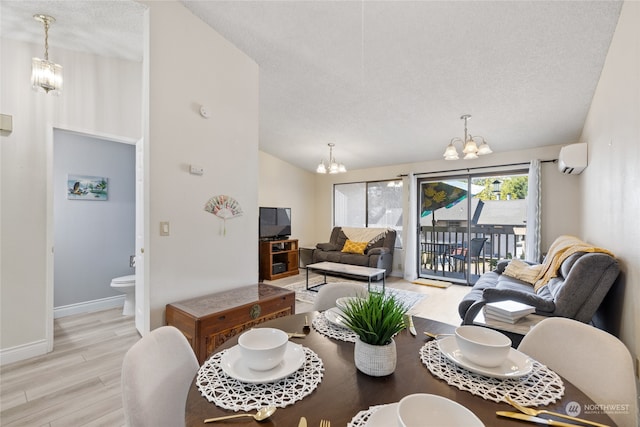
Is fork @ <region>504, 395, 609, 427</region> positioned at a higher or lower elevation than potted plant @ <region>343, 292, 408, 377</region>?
lower

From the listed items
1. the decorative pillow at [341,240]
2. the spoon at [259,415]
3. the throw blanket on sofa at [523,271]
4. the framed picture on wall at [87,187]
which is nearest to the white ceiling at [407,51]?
the framed picture on wall at [87,187]

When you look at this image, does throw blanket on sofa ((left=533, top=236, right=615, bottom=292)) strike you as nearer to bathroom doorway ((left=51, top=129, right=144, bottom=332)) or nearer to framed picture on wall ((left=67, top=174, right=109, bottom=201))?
bathroom doorway ((left=51, top=129, right=144, bottom=332))

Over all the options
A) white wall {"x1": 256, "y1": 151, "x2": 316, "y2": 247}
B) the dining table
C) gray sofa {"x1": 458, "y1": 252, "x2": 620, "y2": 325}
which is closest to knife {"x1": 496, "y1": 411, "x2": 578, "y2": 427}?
the dining table

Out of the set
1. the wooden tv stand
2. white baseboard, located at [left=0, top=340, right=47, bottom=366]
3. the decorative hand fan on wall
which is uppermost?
the decorative hand fan on wall

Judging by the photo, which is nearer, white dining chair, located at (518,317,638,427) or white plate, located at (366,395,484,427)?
white plate, located at (366,395,484,427)

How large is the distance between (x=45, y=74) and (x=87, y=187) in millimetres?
1707

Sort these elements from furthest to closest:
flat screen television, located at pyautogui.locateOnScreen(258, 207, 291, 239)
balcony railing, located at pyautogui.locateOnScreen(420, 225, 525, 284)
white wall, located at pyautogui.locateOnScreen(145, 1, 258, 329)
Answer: flat screen television, located at pyautogui.locateOnScreen(258, 207, 291, 239) < balcony railing, located at pyautogui.locateOnScreen(420, 225, 525, 284) < white wall, located at pyautogui.locateOnScreen(145, 1, 258, 329)

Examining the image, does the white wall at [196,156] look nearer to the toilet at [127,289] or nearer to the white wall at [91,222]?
the toilet at [127,289]

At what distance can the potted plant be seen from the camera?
875 millimetres

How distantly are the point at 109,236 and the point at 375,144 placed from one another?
4178 mm

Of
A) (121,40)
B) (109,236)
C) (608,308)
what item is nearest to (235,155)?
(121,40)

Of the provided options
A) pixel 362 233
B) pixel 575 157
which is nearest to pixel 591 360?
pixel 575 157

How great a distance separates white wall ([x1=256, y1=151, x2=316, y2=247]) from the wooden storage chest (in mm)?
3404

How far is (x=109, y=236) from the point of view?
11.9ft
